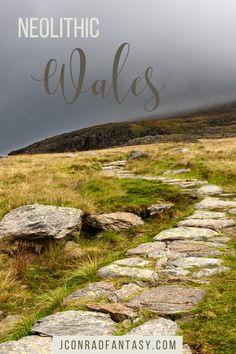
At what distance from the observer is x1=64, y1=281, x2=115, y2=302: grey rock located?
19.9 ft

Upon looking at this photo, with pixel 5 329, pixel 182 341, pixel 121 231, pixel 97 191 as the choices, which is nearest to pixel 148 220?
pixel 121 231

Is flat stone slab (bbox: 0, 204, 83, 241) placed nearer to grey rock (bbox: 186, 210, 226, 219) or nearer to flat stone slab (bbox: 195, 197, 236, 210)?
grey rock (bbox: 186, 210, 226, 219)

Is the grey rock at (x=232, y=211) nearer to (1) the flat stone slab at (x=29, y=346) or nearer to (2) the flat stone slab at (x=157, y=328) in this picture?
(2) the flat stone slab at (x=157, y=328)

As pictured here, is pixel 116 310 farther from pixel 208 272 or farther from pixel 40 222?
pixel 40 222

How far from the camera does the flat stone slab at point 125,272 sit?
6648 millimetres

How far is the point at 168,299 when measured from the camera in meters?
5.68

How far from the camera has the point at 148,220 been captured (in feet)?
37.6

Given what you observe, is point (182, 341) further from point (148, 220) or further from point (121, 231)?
point (148, 220)

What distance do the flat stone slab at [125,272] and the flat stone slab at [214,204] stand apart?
17.1 ft

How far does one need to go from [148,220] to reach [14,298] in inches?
197

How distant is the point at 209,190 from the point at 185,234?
5.51 metres

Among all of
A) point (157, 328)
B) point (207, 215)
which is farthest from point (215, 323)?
point (207, 215)

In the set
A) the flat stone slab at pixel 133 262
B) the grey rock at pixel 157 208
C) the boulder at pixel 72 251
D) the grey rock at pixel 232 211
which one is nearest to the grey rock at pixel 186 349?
the flat stone slab at pixel 133 262

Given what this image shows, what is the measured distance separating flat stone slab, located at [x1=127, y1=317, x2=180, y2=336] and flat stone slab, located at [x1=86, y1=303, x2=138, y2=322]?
0.94 feet
